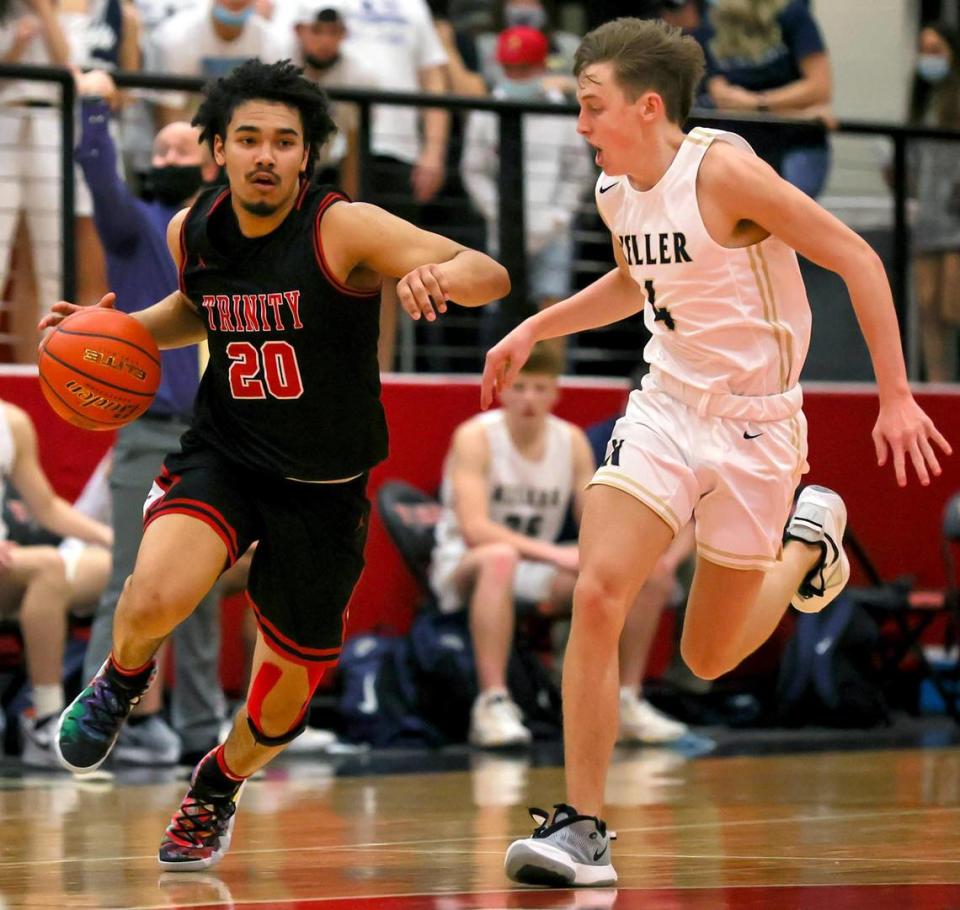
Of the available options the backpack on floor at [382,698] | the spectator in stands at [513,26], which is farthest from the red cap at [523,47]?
the backpack on floor at [382,698]

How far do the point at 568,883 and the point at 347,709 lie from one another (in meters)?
4.00

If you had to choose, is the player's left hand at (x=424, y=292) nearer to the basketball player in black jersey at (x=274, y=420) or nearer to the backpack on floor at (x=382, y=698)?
the basketball player in black jersey at (x=274, y=420)

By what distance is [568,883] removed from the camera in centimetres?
465

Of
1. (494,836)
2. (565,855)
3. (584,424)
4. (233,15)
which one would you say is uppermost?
(233,15)

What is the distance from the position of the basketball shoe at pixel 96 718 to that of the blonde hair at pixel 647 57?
1955 mm

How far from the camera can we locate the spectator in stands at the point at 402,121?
370 inches

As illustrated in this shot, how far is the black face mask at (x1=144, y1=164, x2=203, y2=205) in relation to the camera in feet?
24.9

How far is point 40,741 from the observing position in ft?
25.2

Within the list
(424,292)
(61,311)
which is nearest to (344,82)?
(61,311)

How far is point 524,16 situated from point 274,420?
561 centimetres

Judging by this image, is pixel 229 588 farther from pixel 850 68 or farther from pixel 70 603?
pixel 850 68

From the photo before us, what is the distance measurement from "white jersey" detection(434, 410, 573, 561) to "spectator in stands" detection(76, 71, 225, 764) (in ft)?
5.11

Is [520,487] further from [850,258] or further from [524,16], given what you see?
[850,258]

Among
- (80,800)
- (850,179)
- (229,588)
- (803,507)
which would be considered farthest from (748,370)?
(850,179)
